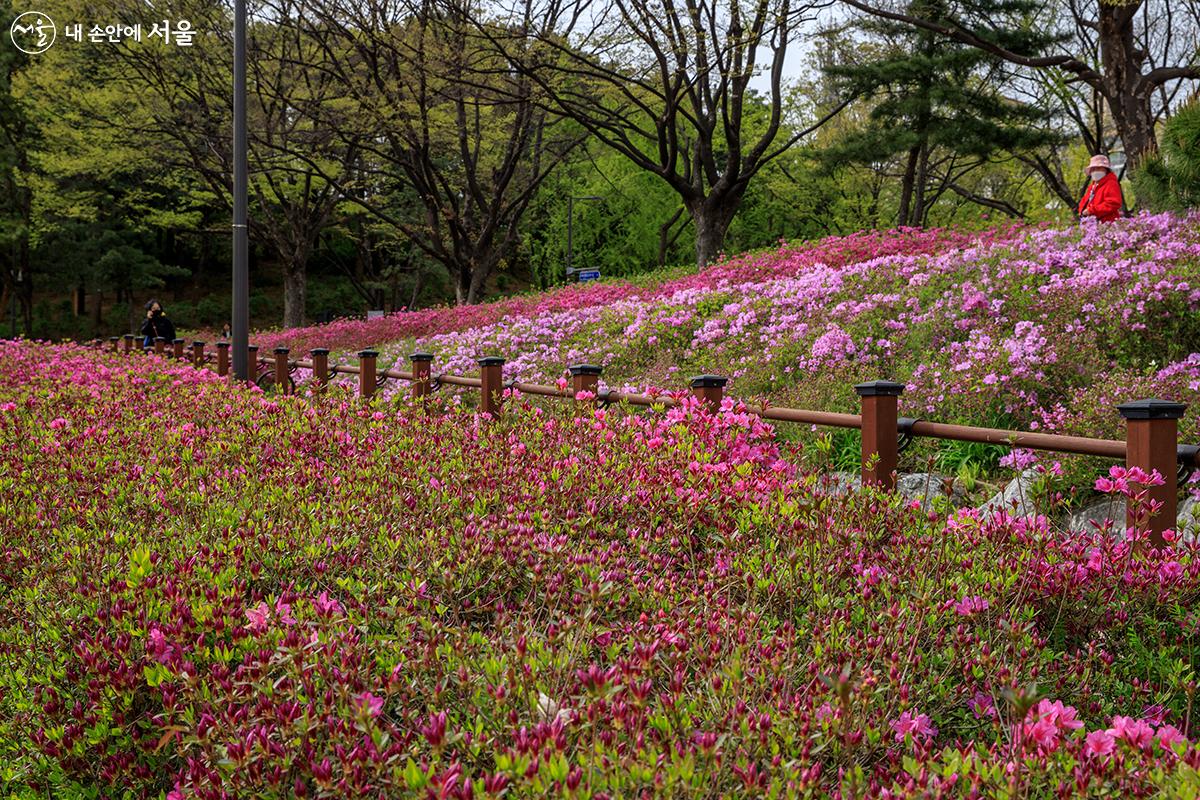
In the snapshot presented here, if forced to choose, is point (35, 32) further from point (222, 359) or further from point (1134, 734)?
point (1134, 734)

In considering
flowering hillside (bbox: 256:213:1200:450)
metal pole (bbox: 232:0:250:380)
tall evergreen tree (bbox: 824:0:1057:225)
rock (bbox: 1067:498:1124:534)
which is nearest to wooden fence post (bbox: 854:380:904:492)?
rock (bbox: 1067:498:1124:534)

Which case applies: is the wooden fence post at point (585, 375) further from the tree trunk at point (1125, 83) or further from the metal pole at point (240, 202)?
the tree trunk at point (1125, 83)

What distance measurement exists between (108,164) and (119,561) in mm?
28845

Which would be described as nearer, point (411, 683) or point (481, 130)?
point (411, 683)

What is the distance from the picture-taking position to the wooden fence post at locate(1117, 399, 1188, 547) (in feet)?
12.7

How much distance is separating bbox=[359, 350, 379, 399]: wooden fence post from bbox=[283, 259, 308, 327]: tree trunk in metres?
20.8

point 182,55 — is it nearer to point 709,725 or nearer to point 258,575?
point 258,575

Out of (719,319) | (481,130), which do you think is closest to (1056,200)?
(481,130)

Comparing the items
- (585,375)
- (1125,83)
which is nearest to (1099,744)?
(585,375)

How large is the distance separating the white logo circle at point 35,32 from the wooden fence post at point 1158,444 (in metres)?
30.2

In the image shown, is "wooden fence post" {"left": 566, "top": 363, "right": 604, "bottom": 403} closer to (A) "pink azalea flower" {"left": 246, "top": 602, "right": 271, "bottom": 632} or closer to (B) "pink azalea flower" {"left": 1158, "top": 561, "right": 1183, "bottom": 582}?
(B) "pink azalea flower" {"left": 1158, "top": 561, "right": 1183, "bottom": 582}

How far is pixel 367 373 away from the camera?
34.7 feet

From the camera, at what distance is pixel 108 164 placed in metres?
27.9

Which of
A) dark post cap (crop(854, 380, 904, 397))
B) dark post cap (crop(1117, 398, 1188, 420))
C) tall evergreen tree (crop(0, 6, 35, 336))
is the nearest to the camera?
dark post cap (crop(1117, 398, 1188, 420))
